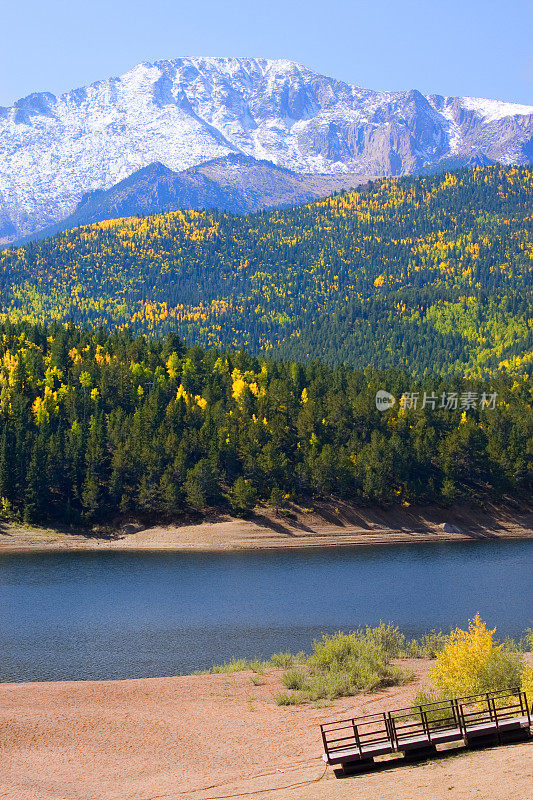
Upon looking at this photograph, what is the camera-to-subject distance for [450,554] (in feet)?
384

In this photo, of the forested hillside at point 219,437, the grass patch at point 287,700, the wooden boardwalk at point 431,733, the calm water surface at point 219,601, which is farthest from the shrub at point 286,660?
the forested hillside at point 219,437

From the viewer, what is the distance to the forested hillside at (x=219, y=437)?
432 feet

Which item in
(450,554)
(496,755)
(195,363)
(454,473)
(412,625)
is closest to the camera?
(496,755)

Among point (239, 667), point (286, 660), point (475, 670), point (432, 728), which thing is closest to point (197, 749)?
point (432, 728)

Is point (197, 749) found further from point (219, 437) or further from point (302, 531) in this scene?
point (219, 437)

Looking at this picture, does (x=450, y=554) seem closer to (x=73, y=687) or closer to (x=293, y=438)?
(x=293, y=438)

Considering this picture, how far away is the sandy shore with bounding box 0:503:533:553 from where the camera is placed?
124 meters

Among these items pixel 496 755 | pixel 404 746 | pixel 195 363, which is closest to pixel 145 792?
pixel 404 746

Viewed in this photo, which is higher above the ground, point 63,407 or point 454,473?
point 63,407

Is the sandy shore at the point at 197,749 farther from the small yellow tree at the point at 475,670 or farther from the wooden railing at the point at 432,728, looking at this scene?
the small yellow tree at the point at 475,670

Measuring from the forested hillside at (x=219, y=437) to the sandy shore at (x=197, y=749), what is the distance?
72.6m

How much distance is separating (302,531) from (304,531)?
29 centimetres

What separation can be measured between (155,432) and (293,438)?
2155 cm

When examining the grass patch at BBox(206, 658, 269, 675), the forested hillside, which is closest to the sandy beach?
the forested hillside
